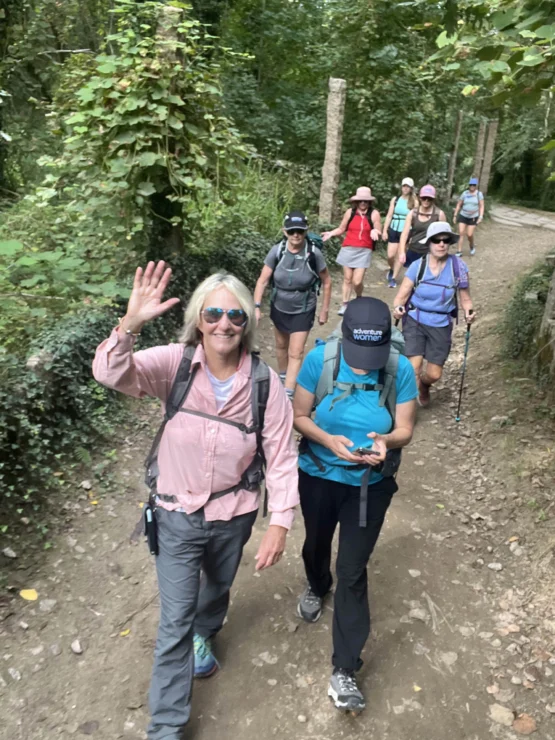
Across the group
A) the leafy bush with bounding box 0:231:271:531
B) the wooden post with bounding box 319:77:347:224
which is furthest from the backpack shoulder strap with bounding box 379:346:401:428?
the wooden post with bounding box 319:77:347:224

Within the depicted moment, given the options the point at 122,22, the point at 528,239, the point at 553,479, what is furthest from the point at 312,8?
the point at 553,479

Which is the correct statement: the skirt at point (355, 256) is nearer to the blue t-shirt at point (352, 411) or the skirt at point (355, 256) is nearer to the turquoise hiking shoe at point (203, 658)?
the blue t-shirt at point (352, 411)

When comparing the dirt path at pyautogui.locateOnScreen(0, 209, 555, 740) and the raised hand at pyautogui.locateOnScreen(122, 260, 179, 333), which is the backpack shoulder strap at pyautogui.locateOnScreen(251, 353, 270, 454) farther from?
the dirt path at pyautogui.locateOnScreen(0, 209, 555, 740)

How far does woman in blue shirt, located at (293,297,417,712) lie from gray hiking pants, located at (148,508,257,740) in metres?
0.49

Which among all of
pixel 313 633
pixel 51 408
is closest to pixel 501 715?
pixel 313 633

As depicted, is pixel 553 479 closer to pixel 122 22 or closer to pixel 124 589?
pixel 124 589

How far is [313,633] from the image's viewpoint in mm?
3602

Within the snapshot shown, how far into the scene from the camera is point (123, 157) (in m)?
5.67

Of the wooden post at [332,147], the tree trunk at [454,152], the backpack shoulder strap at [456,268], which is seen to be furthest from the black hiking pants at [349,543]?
the tree trunk at [454,152]

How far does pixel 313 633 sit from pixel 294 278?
3.19 m

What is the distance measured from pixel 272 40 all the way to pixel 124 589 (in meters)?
15.8

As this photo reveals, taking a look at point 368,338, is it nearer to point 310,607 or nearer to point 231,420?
point 231,420

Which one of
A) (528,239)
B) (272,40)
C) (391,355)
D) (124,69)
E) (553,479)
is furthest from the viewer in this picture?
(528,239)

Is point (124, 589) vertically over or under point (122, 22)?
under
